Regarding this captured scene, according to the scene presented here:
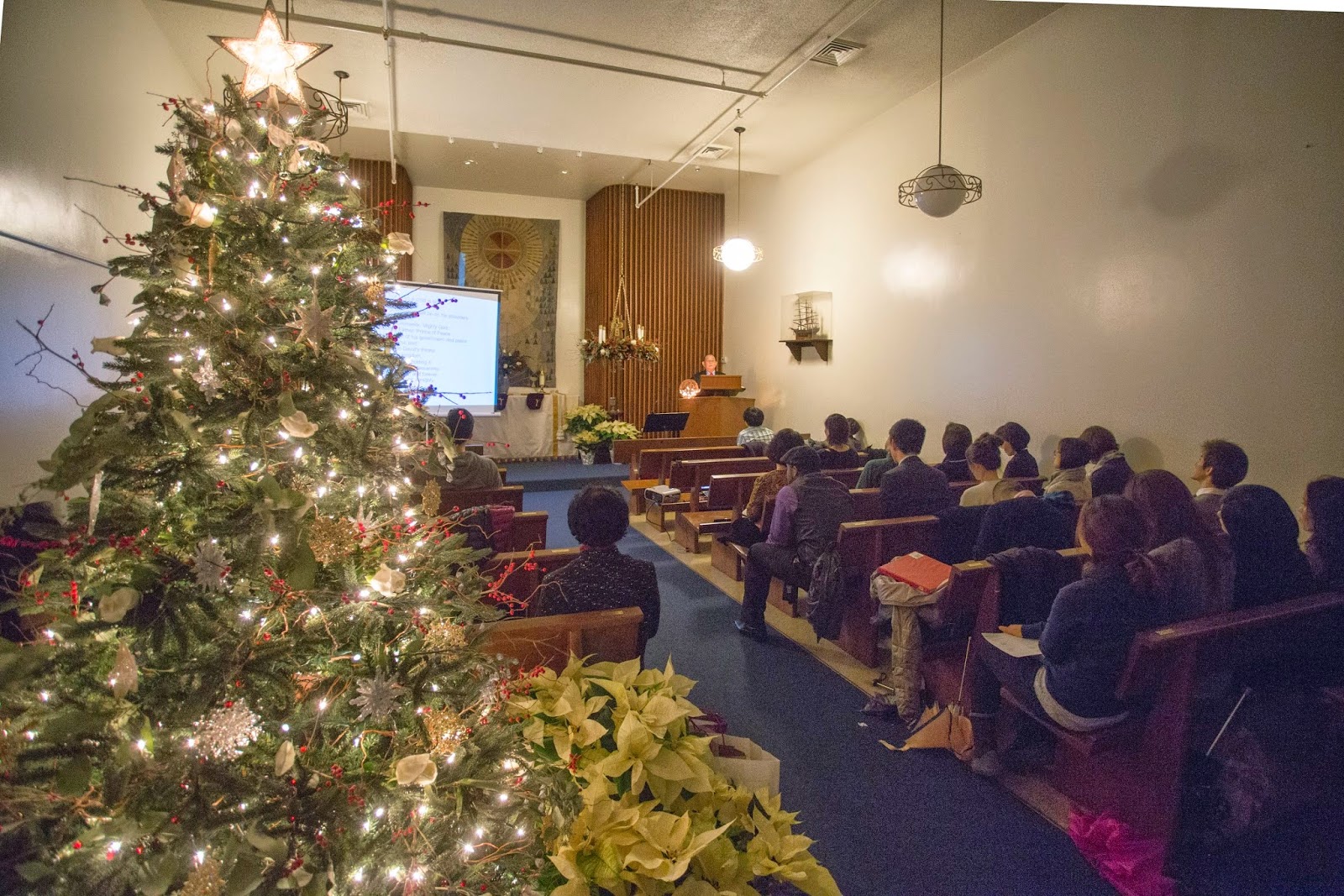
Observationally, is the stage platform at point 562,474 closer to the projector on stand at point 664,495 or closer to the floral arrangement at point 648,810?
the projector on stand at point 664,495

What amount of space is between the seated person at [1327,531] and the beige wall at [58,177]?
14.7ft

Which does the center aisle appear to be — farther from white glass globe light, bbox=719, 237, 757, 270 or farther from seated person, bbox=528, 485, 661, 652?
white glass globe light, bbox=719, 237, 757, 270

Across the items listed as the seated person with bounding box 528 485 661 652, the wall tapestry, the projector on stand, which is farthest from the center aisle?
the wall tapestry

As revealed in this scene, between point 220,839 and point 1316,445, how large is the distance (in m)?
4.67

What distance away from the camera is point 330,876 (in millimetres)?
970

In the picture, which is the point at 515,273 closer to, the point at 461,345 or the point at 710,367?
the point at 710,367

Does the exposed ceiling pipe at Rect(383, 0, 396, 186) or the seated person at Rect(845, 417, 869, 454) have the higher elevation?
Result: the exposed ceiling pipe at Rect(383, 0, 396, 186)

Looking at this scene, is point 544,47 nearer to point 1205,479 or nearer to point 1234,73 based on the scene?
point 1234,73

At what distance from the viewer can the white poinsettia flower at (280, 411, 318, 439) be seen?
1.07 m

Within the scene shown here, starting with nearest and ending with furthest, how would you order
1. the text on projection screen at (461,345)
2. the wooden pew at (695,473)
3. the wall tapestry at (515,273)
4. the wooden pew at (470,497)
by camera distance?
the wooden pew at (470,497)
the wooden pew at (695,473)
the text on projection screen at (461,345)
the wall tapestry at (515,273)

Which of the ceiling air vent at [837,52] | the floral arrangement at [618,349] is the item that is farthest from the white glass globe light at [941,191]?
the floral arrangement at [618,349]

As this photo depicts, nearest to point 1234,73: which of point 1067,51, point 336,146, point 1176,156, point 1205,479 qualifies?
point 1176,156

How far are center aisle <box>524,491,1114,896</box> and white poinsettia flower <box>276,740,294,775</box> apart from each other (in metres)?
1.54

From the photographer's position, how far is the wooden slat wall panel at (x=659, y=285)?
32.7 feet
